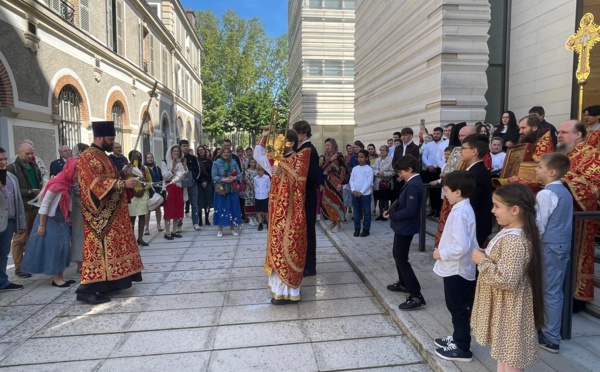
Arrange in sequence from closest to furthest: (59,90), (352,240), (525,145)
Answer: (525,145)
(352,240)
(59,90)

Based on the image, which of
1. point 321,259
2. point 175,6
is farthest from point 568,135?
point 175,6

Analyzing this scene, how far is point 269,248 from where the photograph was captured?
4617 millimetres

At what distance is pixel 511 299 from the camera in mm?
2443

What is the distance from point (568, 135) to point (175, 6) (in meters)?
29.7

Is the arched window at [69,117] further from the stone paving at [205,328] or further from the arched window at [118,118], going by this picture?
the stone paving at [205,328]

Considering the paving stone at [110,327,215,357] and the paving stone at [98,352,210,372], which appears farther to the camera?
the paving stone at [110,327,215,357]

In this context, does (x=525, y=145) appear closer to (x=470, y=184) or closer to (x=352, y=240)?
(x=470, y=184)

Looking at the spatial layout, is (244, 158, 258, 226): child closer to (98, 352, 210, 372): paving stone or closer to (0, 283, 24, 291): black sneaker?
(0, 283, 24, 291): black sneaker

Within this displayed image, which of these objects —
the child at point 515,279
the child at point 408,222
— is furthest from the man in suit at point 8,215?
the child at point 515,279

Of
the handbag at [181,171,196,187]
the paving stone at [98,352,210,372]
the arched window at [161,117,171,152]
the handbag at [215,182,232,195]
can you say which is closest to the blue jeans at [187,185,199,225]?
the handbag at [181,171,196,187]

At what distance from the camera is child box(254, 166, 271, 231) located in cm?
902

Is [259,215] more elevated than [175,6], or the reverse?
[175,6]

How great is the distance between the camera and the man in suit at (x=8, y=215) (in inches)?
203

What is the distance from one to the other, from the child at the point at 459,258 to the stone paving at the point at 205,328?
13.9 inches
